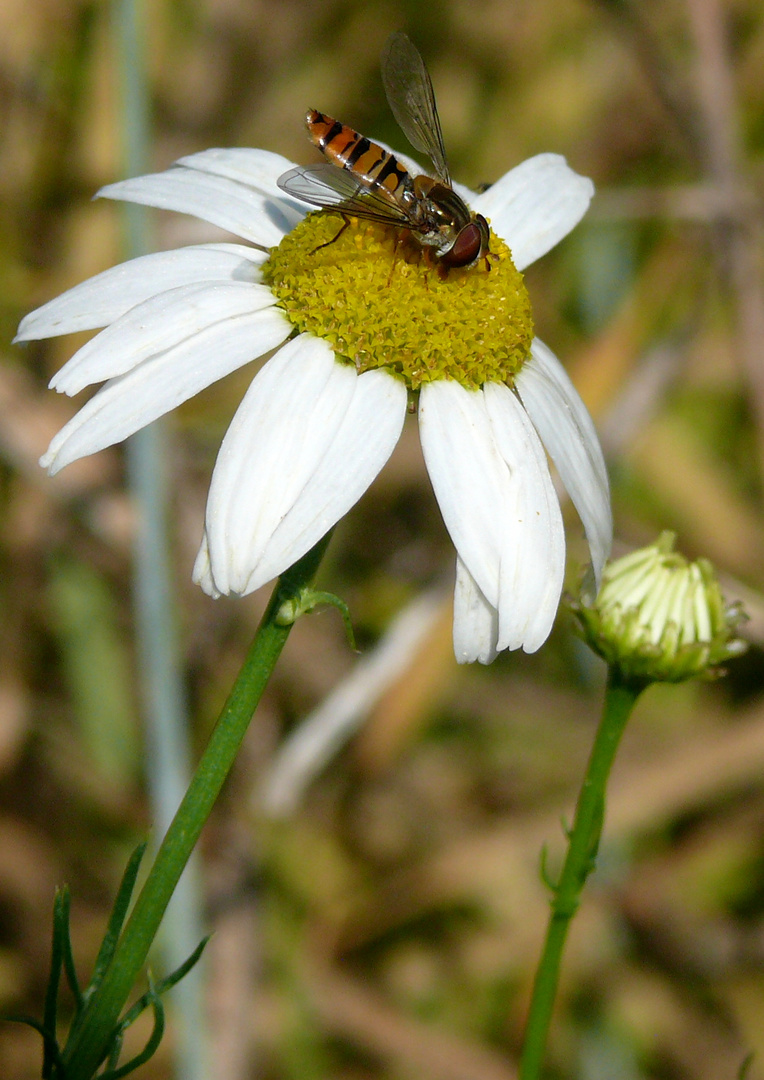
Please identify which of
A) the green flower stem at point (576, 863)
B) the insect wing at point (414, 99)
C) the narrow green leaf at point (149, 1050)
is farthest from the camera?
the insect wing at point (414, 99)

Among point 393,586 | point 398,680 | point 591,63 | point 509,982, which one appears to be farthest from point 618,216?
point 509,982

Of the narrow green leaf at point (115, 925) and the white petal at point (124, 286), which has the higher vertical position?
the white petal at point (124, 286)

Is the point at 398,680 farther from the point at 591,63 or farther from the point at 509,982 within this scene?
the point at 591,63

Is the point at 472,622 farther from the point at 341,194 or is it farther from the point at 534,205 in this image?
the point at 534,205

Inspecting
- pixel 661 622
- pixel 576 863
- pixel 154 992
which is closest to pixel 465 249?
pixel 661 622

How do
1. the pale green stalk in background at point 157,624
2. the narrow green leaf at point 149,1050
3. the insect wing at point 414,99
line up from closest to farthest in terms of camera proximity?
1. the narrow green leaf at point 149,1050
2. the insect wing at point 414,99
3. the pale green stalk in background at point 157,624

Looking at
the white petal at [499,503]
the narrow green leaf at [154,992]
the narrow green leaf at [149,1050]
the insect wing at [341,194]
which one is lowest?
the narrow green leaf at [149,1050]

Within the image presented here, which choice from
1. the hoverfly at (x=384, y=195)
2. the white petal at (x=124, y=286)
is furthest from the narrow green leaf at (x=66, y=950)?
the hoverfly at (x=384, y=195)

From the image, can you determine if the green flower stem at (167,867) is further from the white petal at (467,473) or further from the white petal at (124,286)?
the white petal at (124,286)
